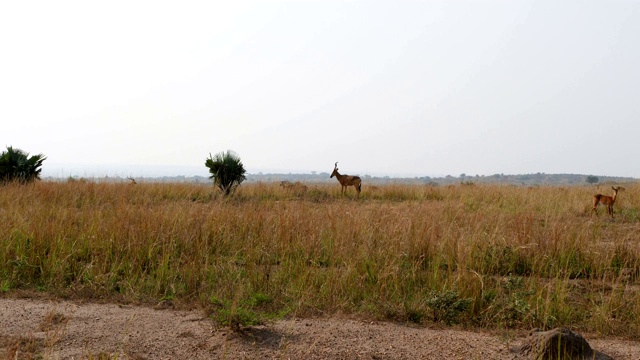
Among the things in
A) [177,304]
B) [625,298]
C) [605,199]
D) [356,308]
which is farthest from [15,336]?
[605,199]

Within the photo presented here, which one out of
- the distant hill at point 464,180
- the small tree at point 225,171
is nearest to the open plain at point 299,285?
the small tree at point 225,171

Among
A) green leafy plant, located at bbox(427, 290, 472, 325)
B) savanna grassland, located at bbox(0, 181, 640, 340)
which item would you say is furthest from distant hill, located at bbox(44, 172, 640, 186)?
green leafy plant, located at bbox(427, 290, 472, 325)

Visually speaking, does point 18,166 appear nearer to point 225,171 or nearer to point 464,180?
point 225,171

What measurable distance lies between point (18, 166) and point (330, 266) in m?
13.2

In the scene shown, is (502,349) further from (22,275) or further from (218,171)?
(218,171)

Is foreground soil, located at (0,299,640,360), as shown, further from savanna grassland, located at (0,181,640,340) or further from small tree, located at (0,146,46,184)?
small tree, located at (0,146,46,184)

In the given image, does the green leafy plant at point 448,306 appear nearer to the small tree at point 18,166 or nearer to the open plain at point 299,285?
the open plain at point 299,285

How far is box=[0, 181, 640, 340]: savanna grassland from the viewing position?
4.88 metres

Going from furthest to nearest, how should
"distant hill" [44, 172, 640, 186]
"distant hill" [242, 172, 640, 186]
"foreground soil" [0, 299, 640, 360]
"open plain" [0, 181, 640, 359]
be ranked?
"distant hill" [242, 172, 640, 186] → "distant hill" [44, 172, 640, 186] → "open plain" [0, 181, 640, 359] → "foreground soil" [0, 299, 640, 360]

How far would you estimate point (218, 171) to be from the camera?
1623cm

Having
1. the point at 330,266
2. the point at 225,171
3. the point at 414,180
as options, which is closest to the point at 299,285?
the point at 330,266

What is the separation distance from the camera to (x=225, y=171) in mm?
16312

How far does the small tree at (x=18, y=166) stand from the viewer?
1536 cm

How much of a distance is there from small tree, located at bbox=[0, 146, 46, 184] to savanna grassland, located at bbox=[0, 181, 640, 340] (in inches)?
318
